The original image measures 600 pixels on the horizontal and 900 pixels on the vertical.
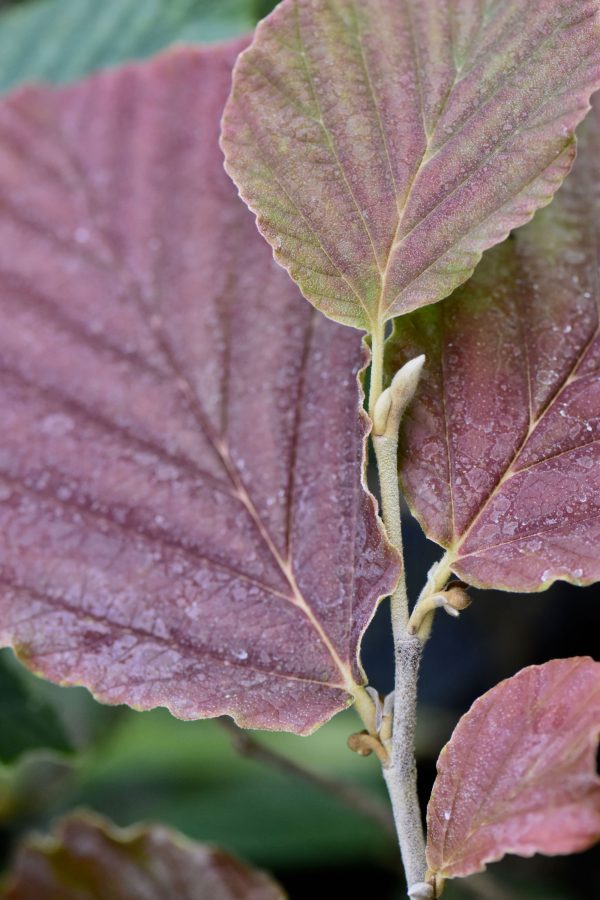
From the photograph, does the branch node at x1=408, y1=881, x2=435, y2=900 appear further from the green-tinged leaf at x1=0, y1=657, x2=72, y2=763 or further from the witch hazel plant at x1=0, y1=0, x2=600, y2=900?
the green-tinged leaf at x1=0, y1=657, x2=72, y2=763

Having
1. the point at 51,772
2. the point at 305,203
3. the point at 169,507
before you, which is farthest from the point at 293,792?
the point at 305,203

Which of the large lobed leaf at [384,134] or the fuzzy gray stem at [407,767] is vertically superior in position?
the large lobed leaf at [384,134]

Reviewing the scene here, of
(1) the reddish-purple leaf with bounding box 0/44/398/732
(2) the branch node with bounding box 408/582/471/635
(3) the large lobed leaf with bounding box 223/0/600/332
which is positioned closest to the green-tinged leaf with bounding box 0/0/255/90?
Result: (1) the reddish-purple leaf with bounding box 0/44/398/732

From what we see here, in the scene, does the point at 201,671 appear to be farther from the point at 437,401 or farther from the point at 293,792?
the point at 293,792

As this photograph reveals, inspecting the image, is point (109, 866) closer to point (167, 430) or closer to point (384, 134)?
point (167, 430)

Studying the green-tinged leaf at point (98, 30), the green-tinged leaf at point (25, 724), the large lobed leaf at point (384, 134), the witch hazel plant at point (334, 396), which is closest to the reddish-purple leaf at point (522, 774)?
the witch hazel plant at point (334, 396)

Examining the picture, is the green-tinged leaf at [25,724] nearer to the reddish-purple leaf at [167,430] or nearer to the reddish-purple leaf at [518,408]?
the reddish-purple leaf at [167,430]
